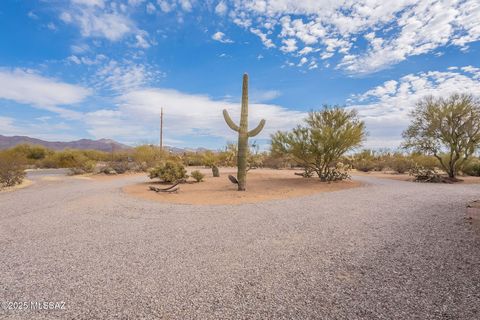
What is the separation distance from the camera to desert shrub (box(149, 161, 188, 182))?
14.4 metres

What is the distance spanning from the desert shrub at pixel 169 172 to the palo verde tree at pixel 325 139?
18.0 ft

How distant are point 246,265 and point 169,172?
11387mm

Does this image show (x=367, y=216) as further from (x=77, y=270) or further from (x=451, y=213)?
(x=77, y=270)

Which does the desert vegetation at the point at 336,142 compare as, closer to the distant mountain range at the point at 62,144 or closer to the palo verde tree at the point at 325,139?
the palo verde tree at the point at 325,139

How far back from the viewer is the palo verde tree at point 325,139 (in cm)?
1373

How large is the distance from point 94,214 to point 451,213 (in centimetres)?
871

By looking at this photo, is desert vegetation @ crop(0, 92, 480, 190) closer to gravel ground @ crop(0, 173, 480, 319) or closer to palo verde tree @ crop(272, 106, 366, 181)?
palo verde tree @ crop(272, 106, 366, 181)

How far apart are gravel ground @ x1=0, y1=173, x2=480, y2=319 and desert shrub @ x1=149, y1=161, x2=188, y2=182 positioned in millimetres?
7354

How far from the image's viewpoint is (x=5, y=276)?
3.55 metres

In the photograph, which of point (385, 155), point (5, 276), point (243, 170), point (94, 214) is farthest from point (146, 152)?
point (5, 276)

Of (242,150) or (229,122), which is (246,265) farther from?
(229,122)

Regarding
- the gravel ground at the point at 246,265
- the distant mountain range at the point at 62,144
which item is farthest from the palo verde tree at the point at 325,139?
the distant mountain range at the point at 62,144

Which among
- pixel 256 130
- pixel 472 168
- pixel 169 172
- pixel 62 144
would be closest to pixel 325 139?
pixel 256 130

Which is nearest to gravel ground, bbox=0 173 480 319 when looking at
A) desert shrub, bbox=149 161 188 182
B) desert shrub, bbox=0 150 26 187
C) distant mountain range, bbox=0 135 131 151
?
desert shrub, bbox=149 161 188 182
